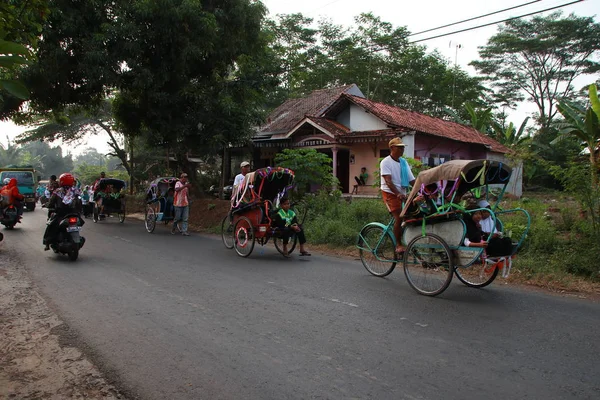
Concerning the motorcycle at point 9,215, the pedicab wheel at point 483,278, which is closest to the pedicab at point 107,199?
the motorcycle at point 9,215

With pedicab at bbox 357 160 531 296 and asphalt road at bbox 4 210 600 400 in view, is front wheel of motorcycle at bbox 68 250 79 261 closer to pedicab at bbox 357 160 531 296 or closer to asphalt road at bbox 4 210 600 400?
asphalt road at bbox 4 210 600 400

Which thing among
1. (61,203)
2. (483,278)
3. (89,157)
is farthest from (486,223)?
(89,157)

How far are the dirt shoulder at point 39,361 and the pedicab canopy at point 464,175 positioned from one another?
465 centimetres

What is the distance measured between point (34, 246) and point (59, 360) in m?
8.43

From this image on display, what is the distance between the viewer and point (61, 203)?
948cm

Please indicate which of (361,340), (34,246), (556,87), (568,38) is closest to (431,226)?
(361,340)

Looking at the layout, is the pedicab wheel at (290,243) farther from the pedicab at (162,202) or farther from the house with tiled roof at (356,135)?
the house with tiled roof at (356,135)

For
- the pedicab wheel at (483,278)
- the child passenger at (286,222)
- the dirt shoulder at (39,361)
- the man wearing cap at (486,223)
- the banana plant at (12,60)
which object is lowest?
the dirt shoulder at (39,361)

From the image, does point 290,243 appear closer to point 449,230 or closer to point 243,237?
point 243,237

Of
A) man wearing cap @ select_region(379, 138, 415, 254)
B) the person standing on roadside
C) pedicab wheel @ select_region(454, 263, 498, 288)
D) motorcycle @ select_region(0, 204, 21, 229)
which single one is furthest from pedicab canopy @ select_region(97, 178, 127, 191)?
pedicab wheel @ select_region(454, 263, 498, 288)

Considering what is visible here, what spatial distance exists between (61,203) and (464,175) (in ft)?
25.9

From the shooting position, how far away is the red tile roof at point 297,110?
2539 centimetres

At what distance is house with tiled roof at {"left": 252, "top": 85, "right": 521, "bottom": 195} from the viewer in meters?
22.1

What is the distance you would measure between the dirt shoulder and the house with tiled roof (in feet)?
57.6
